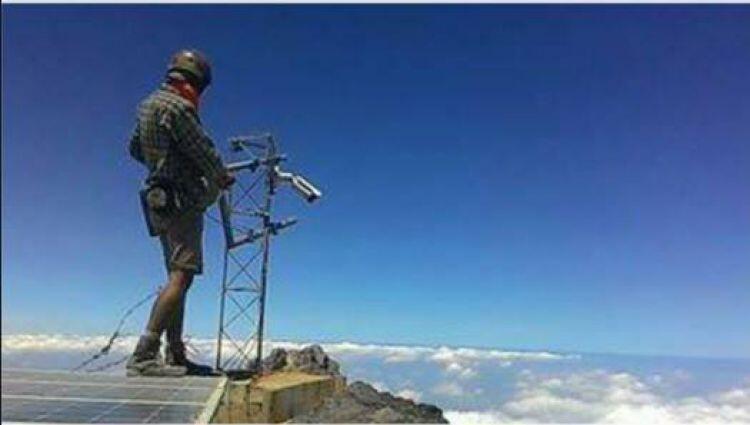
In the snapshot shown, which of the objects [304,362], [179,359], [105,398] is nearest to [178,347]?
[179,359]

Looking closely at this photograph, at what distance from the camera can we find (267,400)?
5.62 metres

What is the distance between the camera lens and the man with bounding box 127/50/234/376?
573cm

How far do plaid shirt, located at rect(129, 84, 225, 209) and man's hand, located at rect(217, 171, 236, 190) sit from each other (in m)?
0.04

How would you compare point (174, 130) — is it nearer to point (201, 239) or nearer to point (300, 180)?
point (201, 239)

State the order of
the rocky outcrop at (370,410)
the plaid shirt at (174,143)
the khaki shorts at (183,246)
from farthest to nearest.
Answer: the khaki shorts at (183,246) < the plaid shirt at (174,143) < the rocky outcrop at (370,410)

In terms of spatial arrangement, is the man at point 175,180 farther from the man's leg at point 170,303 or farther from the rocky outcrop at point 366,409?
the rocky outcrop at point 366,409

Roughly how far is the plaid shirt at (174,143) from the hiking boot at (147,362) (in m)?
0.96

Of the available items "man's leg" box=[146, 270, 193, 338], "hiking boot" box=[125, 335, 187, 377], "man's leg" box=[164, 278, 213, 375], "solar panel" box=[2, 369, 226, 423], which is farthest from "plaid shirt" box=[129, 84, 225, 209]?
"solar panel" box=[2, 369, 226, 423]

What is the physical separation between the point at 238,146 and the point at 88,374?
4660 mm

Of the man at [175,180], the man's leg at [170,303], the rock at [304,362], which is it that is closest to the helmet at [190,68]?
the man at [175,180]

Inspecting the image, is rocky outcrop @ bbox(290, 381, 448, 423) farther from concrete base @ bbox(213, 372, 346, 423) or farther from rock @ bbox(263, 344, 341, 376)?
rock @ bbox(263, 344, 341, 376)

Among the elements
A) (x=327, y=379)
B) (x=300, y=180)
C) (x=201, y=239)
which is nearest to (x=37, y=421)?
(x=201, y=239)

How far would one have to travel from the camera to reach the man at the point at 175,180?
5727 millimetres

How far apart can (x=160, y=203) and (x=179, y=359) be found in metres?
1.16
